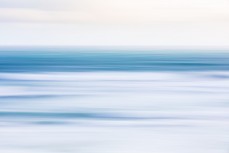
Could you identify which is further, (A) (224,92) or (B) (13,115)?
(A) (224,92)

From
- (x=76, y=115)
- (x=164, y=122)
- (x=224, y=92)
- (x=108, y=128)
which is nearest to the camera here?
(x=108, y=128)

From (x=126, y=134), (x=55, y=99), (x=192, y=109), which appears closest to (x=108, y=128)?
(x=126, y=134)

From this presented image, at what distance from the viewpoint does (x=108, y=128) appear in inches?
344

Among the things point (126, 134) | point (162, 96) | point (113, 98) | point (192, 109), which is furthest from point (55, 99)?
point (126, 134)

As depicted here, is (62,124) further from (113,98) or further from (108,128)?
(113,98)

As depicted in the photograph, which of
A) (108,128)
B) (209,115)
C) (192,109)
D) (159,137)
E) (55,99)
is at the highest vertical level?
(55,99)

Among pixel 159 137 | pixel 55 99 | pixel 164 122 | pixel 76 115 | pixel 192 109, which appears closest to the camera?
pixel 159 137

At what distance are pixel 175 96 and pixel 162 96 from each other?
32 cm

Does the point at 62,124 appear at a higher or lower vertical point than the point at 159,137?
higher

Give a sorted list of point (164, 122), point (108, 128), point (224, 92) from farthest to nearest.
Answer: point (224, 92) → point (164, 122) → point (108, 128)

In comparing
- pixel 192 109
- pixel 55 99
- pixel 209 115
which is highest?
pixel 55 99

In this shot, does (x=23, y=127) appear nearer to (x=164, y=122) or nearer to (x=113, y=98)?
(x=164, y=122)

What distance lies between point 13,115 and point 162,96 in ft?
14.1

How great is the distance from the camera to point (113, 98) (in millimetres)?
13383
